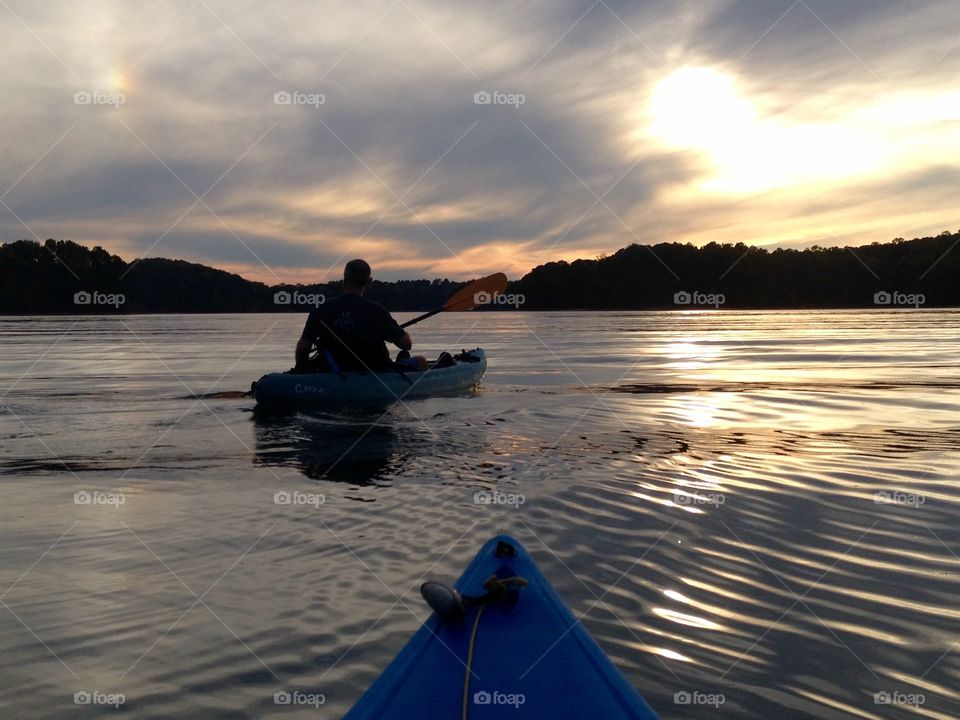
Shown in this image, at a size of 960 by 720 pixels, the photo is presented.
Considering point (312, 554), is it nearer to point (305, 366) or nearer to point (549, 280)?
point (305, 366)

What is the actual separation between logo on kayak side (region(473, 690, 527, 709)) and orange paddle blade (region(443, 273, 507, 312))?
1263 centimetres

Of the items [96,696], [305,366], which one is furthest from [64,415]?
[96,696]

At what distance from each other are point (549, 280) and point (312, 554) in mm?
110373

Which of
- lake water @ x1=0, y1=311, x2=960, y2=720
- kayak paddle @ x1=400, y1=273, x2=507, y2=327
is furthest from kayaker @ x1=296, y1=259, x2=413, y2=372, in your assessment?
kayak paddle @ x1=400, y1=273, x2=507, y2=327

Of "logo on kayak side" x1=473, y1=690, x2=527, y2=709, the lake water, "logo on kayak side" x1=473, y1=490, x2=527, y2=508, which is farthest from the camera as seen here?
"logo on kayak side" x1=473, y1=490, x2=527, y2=508

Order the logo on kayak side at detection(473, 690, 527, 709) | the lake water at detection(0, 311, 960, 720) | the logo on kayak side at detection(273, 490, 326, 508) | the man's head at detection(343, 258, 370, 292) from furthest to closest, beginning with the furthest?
the man's head at detection(343, 258, 370, 292) → the logo on kayak side at detection(273, 490, 326, 508) → the lake water at detection(0, 311, 960, 720) → the logo on kayak side at detection(473, 690, 527, 709)

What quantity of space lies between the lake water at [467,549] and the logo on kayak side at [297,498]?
0.34 ft

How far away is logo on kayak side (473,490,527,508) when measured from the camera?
6.32m

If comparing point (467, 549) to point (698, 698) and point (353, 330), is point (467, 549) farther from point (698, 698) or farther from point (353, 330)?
point (353, 330)

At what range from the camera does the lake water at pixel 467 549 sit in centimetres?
338

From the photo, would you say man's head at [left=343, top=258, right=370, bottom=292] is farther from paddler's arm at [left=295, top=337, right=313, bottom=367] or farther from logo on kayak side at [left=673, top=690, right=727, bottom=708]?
logo on kayak side at [left=673, top=690, right=727, bottom=708]

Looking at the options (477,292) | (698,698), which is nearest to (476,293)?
(477,292)

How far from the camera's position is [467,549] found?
5.09 metres

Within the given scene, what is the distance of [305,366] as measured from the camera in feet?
41.6
